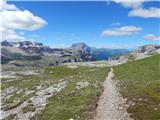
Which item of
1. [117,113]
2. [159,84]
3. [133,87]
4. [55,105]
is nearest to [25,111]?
[55,105]

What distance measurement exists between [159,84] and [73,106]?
24607 millimetres

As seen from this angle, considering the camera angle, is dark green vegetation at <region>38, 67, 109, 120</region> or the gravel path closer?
the gravel path

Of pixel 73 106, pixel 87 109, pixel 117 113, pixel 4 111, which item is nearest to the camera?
pixel 117 113

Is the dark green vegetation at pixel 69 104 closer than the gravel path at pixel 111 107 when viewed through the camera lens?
No

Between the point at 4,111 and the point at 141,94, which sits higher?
the point at 141,94

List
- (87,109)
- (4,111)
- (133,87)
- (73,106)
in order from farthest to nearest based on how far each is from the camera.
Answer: (133,87) → (4,111) → (73,106) → (87,109)

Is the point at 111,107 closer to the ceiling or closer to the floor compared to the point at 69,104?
closer to the ceiling

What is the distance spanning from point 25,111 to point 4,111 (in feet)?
23.1

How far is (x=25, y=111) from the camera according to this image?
156 feet

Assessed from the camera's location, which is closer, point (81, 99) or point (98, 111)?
point (98, 111)

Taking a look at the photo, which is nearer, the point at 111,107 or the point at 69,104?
the point at 111,107

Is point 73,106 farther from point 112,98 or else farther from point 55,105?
point 112,98

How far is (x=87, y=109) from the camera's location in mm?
40625

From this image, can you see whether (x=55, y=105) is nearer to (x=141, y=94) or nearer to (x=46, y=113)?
(x=46, y=113)
